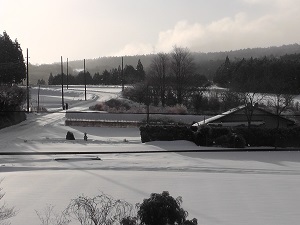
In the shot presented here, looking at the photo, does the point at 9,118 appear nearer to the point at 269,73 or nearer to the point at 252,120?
the point at 252,120

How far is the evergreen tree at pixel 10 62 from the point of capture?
6334 centimetres

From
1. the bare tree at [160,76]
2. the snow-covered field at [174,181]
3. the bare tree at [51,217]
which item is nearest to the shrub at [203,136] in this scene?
the snow-covered field at [174,181]

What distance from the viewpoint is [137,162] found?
2059 centimetres

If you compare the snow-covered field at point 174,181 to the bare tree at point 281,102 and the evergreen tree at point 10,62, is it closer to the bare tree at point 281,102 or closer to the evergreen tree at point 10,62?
the bare tree at point 281,102

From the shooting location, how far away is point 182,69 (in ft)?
218

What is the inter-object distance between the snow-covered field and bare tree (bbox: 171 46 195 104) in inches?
1366

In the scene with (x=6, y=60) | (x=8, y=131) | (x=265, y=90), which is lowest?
(x=8, y=131)

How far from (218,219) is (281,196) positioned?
348 cm

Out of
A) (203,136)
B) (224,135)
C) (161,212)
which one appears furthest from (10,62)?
(161,212)

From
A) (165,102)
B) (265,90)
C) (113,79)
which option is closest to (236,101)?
(265,90)

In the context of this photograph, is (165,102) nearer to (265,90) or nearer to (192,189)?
(265,90)

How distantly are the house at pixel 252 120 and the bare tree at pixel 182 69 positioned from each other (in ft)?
87.5

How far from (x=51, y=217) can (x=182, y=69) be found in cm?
5719

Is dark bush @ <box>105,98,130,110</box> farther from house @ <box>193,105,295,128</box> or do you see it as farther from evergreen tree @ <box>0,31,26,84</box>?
house @ <box>193,105,295,128</box>
